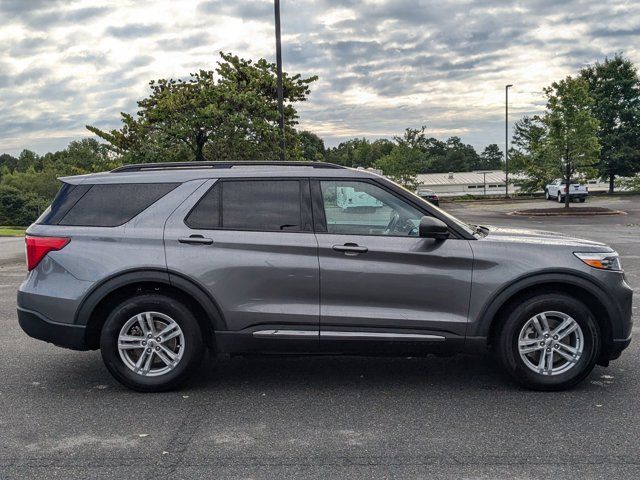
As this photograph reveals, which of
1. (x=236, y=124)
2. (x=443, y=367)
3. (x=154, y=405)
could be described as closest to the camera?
(x=154, y=405)

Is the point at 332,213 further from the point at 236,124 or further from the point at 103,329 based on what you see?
the point at 236,124

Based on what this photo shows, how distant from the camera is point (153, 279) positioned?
462cm

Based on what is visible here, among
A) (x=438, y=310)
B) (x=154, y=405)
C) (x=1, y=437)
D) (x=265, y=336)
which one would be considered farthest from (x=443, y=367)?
(x=1, y=437)

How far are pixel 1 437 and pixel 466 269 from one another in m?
3.34

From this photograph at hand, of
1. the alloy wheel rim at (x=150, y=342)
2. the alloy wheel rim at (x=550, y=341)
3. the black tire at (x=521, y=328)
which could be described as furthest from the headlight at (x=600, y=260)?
the alloy wheel rim at (x=150, y=342)

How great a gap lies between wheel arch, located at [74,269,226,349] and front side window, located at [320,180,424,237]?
109cm

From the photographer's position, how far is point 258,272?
459 centimetres

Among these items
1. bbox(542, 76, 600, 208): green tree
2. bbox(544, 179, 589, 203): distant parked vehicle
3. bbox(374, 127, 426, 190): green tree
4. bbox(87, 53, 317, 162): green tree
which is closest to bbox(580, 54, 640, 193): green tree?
bbox(544, 179, 589, 203): distant parked vehicle

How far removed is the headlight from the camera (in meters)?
4.63

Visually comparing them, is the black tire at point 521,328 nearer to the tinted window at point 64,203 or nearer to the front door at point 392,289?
the front door at point 392,289

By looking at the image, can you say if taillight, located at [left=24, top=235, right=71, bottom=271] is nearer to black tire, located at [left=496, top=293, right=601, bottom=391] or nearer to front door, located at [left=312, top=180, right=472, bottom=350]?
front door, located at [left=312, top=180, right=472, bottom=350]

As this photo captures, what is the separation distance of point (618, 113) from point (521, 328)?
167ft

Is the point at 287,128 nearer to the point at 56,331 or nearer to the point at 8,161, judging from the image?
the point at 56,331

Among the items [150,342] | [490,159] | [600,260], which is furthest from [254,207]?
[490,159]
